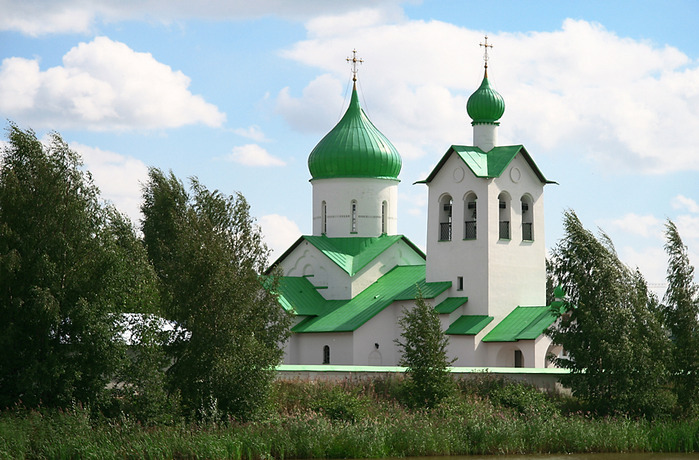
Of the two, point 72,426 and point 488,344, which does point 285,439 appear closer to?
point 72,426

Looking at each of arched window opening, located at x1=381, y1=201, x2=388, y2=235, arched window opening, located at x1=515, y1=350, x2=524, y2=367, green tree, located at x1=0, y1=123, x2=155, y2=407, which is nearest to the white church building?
arched window opening, located at x1=515, y1=350, x2=524, y2=367

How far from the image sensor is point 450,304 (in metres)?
35.1

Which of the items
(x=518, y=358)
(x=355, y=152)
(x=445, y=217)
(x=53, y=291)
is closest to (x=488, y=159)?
(x=445, y=217)

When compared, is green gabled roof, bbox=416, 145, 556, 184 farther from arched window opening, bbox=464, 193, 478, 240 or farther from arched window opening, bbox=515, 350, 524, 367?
arched window opening, bbox=515, 350, 524, 367

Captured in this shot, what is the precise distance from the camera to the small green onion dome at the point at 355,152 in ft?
129

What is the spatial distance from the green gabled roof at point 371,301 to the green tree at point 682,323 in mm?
10481

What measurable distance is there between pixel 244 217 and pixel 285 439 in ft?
15.9

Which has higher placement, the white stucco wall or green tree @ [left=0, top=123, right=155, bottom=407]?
the white stucco wall

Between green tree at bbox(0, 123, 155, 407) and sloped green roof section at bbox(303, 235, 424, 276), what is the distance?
16617 millimetres

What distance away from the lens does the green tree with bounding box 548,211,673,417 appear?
2458cm

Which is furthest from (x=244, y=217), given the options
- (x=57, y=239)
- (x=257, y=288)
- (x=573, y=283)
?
(x=573, y=283)

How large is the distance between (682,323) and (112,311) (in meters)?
12.9

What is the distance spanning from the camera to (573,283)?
25.6m

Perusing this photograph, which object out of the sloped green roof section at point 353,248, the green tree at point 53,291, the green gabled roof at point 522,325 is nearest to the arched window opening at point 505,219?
the green gabled roof at point 522,325
